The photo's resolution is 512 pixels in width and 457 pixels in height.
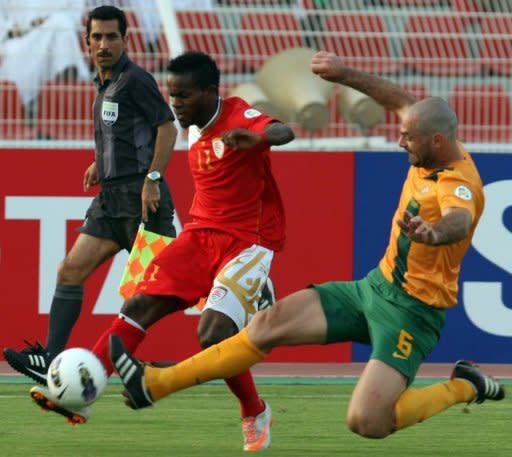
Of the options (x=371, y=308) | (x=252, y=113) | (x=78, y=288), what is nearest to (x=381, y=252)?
(x=78, y=288)

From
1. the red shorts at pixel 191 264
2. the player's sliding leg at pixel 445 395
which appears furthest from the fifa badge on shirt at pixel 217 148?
the player's sliding leg at pixel 445 395

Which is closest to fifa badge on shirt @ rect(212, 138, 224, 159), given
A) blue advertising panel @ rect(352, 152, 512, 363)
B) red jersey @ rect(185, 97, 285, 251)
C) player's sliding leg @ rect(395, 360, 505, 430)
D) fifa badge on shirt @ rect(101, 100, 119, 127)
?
red jersey @ rect(185, 97, 285, 251)

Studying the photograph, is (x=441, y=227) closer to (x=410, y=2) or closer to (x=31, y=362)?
(x=31, y=362)

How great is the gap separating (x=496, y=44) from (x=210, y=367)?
666 cm

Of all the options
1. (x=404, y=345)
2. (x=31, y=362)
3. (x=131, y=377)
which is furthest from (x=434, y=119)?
(x=31, y=362)

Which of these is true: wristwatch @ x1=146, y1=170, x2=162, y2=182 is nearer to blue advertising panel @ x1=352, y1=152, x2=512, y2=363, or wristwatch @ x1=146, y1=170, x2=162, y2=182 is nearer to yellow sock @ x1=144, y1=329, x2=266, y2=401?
yellow sock @ x1=144, y1=329, x2=266, y2=401

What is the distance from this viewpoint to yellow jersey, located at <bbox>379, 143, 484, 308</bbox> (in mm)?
7090

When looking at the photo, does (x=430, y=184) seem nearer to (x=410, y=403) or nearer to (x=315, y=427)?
(x=410, y=403)

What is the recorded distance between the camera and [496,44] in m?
13.2

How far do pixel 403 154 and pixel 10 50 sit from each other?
3.25 m

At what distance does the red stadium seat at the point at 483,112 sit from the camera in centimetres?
1344

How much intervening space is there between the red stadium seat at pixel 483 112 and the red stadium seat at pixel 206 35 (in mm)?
1893

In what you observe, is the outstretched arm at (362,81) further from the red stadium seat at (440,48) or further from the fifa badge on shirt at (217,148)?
the red stadium seat at (440,48)

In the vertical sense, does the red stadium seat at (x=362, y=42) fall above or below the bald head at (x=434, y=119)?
above
